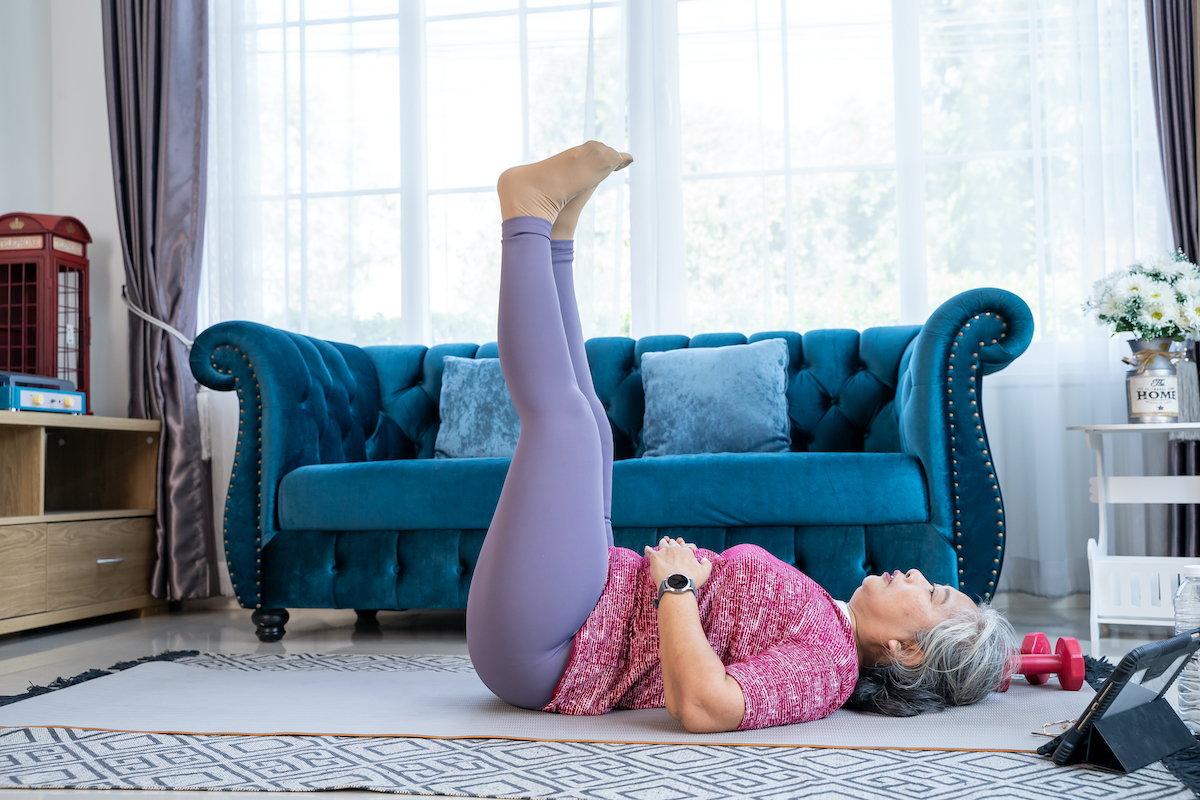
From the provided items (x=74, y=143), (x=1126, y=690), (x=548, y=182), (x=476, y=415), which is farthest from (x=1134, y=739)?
(x=74, y=143)

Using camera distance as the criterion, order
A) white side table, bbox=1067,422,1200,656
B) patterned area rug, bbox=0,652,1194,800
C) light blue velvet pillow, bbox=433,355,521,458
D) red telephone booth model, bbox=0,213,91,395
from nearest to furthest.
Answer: patterned area rug, bbox=0,652,1194,800, white side table, bbox=1067,422,1200,656, light blue velvet pillow, bbox=433,355,521,458, red telephone booth model, bbox=0,213,91,395

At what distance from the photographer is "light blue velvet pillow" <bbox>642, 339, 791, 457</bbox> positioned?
9.41 feet

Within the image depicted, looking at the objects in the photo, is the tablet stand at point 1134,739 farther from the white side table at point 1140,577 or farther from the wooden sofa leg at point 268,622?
the wooden sofa leg at point 268,622

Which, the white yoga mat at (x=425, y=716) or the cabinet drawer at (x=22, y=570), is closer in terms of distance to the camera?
the white yoga mat at (x=425, y=716)

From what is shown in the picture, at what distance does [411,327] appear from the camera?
3.79 meters

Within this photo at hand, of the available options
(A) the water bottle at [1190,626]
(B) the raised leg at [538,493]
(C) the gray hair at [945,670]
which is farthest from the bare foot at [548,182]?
(A) the water bottle at [1190,626]

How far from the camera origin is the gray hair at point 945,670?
1.54 metres

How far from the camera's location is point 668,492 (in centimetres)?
248

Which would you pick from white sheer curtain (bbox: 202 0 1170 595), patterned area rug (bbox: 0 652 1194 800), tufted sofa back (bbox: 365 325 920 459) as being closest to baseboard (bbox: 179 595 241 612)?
white sheer curtain (bbox: 202 0 1170 595)

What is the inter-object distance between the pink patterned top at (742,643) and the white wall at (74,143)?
119 inches

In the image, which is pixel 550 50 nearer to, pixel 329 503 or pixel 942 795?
pixel 329 503

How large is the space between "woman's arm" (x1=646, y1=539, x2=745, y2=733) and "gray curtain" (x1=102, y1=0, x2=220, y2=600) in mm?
2727

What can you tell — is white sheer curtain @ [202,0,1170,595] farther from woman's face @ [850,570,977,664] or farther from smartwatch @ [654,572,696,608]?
smartwatch @ [654,572,696,608]

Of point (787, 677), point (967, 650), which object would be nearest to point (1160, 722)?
point (967, 650)
